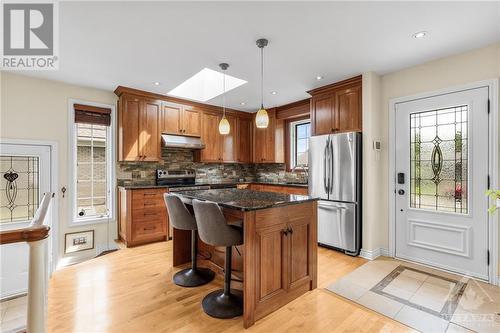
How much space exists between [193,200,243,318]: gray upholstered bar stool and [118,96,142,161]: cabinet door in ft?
8.17

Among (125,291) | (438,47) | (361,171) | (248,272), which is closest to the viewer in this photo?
(248,272)

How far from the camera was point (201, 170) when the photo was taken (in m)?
5.32

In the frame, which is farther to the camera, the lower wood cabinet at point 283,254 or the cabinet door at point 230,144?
the cabinet door at point 230,144

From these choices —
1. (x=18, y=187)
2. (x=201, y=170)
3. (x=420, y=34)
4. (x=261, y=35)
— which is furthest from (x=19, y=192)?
(x=420, y=34)

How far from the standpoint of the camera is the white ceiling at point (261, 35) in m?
1.99

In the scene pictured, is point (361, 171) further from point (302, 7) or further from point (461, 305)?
point (302, 7)

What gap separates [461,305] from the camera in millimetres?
2186

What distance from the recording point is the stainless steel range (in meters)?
4.45

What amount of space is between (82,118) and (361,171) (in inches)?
175

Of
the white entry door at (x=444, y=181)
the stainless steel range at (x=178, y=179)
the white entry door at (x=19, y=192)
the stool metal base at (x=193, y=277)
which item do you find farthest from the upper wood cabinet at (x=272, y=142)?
the white entry door at (x=19, y=192)

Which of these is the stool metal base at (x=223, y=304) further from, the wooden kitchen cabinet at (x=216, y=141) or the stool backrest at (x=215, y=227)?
the wooden kitchen cabinet at (x=216, y=141)

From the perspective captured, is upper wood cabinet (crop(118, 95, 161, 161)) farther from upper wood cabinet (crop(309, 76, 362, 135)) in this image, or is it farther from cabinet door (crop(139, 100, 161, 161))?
upper wood cabinet (crop(309, 76, 362, 135))

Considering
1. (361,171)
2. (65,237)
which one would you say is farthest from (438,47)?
(65,237)

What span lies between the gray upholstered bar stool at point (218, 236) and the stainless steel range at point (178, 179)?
2.28 m
